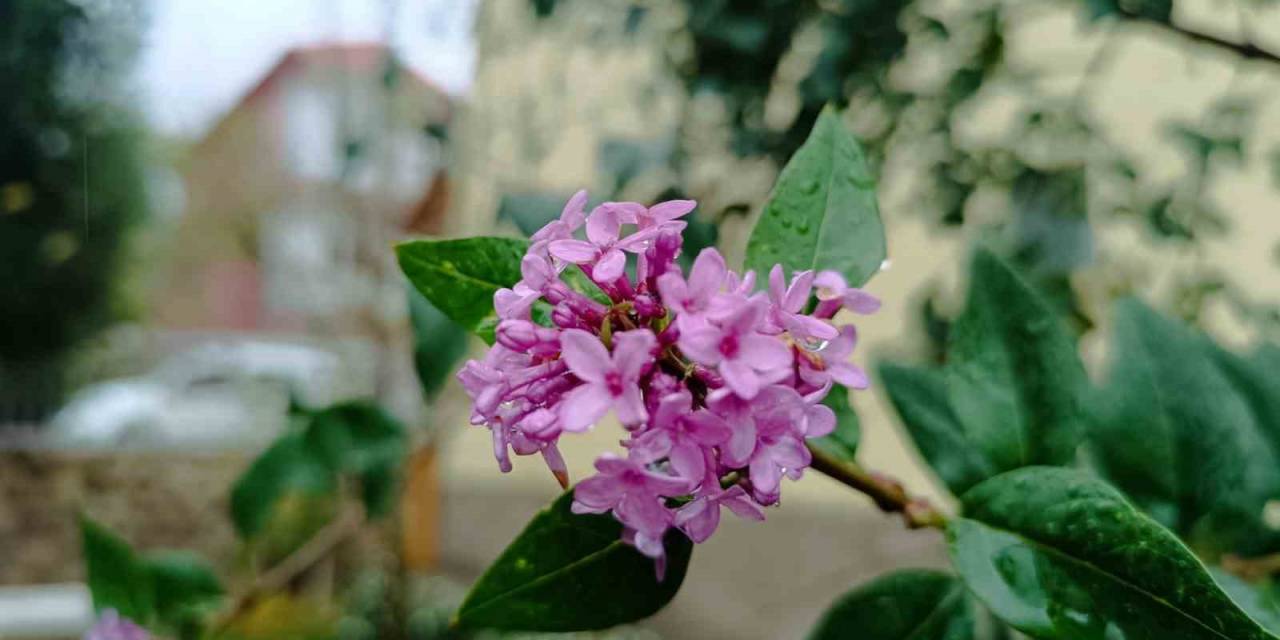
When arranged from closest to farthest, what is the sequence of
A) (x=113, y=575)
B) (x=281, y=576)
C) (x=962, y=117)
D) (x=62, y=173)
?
(x=113, y=575) → (x=281, y=576) → (x=962, y=117) → (x=62, y=173)

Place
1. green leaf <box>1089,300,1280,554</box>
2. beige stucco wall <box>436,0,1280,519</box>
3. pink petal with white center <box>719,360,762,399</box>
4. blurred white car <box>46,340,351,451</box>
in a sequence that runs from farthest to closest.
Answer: blurred white car <box>46,340,351,451</box> → beige stucco wall <box>436,0,1280,519</box> → green leaf <box>1089,300,1280,554</box> → pink petal with white center <box>719,360,762,399</box>

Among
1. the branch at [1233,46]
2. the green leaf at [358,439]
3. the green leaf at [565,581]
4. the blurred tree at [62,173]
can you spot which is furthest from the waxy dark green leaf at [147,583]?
the branch at [1233,46]

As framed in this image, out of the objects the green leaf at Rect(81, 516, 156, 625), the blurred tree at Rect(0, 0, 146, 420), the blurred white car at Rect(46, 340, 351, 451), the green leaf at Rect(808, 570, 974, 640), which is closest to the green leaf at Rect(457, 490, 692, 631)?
the green leaf at Rect(808, 570, 974, 640)

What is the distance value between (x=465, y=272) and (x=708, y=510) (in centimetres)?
20

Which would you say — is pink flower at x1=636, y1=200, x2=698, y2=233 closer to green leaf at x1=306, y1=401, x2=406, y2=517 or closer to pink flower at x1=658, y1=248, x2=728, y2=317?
pink flower at x1=658, y1=248, x2=728, y2=317

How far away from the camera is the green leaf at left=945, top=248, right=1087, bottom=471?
0.59 metres

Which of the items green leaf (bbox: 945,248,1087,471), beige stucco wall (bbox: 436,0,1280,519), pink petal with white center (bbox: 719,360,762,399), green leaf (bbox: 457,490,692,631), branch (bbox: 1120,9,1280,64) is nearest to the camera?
pink petal with white center (bbox: 719,360,762,399)

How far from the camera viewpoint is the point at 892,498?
0.54m

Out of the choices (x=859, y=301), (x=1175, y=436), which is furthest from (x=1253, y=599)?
(x=859, y=301)

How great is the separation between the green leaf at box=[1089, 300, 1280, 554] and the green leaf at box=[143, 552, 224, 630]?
1.03m

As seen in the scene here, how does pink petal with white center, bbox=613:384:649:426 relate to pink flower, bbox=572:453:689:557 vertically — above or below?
above

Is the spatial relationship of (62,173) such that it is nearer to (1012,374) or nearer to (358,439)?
(358,439)

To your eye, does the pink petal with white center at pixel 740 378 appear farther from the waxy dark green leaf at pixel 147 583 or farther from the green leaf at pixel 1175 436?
the waxy dark green leaf at pixel 147 583

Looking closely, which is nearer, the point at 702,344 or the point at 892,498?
the point at 702,344
